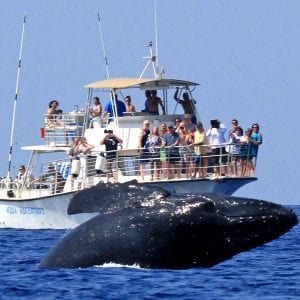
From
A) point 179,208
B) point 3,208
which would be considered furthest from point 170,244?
point 3,208

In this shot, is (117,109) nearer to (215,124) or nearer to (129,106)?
(129,106)

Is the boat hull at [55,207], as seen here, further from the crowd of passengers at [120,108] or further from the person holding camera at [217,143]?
the crowd of passengers at [120,108]

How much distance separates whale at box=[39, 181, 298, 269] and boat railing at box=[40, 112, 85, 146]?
20.0 meters

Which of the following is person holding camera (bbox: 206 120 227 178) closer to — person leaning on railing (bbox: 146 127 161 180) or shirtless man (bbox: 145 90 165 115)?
person leaning on railing (bbox: 146 127 161 180)

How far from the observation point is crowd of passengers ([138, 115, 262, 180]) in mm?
33812

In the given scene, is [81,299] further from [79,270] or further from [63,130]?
[63,130]

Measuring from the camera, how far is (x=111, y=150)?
35062 millimetres

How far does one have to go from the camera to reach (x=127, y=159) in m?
35.6

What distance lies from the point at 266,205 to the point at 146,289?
199 centimetres

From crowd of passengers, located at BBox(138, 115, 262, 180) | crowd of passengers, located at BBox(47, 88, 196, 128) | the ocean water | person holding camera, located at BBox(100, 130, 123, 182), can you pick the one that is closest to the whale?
the ocean water

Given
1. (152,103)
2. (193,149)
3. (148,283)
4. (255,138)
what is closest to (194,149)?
(193,149)

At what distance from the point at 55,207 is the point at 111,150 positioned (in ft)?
8.71

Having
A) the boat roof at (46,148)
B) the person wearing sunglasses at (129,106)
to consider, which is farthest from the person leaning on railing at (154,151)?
the boat roof at (46,148)

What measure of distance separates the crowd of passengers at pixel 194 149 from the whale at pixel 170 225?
50.5 feet
